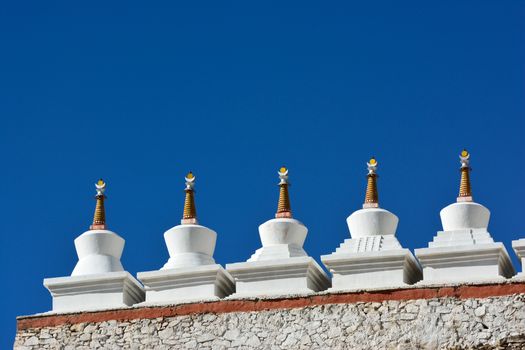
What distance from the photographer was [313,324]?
17891mm

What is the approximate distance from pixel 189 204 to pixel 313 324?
2469 millimetres

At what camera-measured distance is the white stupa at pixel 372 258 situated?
18.0m

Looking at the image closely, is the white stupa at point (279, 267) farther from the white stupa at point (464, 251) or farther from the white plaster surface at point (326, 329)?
the white stupa at point (464, 251)

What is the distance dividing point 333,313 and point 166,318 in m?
1.97

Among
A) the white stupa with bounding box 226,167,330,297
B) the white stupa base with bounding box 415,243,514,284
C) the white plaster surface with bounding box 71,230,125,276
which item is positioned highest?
the white plaster surface with bounding box 71,230,125,276

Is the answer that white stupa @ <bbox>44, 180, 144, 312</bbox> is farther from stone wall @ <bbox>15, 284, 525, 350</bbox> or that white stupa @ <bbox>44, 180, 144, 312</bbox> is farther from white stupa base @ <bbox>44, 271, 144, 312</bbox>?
stone wall @ <bbox>15, 284, 525, 350</bbox>

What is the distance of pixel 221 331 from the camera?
59.6 feet

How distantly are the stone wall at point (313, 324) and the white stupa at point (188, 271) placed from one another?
270 millimetres

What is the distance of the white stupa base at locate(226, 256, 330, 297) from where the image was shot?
1827 centimetres

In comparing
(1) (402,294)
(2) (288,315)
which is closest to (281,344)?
(2) (288,315)

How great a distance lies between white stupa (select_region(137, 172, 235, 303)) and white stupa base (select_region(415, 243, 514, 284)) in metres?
2.38

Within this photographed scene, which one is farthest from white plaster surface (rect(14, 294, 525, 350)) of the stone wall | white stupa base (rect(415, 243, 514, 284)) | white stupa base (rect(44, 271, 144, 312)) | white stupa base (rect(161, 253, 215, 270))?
white stupa base (rect(161, 253, 215, 270))

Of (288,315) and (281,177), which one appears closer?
(288,315)

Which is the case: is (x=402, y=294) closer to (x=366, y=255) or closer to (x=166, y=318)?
(x=366, y=255)
